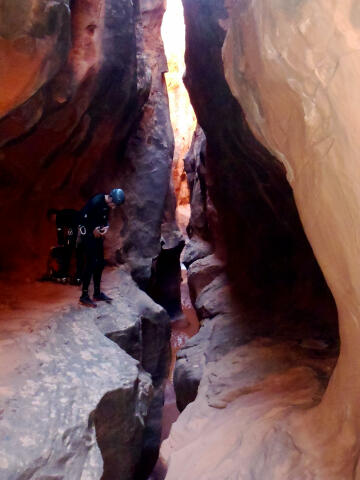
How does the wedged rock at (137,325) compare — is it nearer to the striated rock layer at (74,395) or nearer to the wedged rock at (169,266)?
the striated rock layer at (74,395)

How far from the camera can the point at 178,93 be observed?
2258 cm

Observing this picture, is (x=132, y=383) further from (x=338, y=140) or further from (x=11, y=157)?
(x=11, y=157)

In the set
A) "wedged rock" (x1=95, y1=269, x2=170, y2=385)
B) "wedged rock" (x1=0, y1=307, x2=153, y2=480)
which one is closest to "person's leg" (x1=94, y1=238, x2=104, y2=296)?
"wedged rock" (x1=95, y1=269, x2=170, y2=385)

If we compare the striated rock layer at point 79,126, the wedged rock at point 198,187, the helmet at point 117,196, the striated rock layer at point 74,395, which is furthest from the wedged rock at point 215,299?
the helmet at point 117,196

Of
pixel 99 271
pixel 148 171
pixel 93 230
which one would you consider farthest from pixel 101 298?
pixel 148 171

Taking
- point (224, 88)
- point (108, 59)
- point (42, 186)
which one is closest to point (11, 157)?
point (42, 186)

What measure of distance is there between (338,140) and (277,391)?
2880mm

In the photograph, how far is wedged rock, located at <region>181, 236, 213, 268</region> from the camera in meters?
11.1

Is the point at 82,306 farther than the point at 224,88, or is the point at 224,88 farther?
the point at 224,88

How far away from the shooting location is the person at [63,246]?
284 inches

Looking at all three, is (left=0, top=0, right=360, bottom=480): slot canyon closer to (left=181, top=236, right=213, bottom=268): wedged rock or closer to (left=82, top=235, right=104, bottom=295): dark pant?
(left=181, top=236, right=213, bottom=268): wedged rock

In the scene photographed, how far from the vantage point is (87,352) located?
4660 millimetres

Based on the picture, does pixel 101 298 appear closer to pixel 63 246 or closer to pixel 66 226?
pixel 63 246

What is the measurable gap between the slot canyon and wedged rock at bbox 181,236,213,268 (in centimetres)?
8
